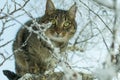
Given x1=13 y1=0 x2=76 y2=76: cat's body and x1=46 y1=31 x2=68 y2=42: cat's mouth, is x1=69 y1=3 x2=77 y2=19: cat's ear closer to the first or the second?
x1=13 y1=0 x2=76 y2=76: cat's body

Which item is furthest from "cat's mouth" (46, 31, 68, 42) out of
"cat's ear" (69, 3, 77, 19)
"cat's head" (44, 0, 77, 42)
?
"cat's ear" (69, 3, 77, 19)

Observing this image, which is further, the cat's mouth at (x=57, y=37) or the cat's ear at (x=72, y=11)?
the cat's ear at (x=72, y=11)

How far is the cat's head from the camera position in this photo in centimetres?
449

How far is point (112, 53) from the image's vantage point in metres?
1.07

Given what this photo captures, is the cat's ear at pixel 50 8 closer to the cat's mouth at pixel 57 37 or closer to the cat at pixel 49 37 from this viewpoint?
the cat at pixel 49 37

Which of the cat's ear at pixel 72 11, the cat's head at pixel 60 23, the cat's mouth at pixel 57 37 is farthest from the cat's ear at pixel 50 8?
the cat's mouth at pixel 57 37

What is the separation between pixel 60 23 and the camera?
4.59 metres

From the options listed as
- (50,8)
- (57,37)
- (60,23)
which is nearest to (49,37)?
(57,37)

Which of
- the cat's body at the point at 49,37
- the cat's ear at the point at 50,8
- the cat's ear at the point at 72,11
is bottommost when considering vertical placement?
the cat's body at the point at 49,37

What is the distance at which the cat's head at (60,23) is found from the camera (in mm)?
4492

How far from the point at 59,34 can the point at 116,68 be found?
3.45 meters

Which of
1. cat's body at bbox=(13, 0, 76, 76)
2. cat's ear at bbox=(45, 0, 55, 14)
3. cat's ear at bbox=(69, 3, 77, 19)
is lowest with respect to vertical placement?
cat's body at bbox=(13, 0, 76, 76)

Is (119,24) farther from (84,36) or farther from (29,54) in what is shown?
(84,36)

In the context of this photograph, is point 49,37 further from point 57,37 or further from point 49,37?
point 57,37
